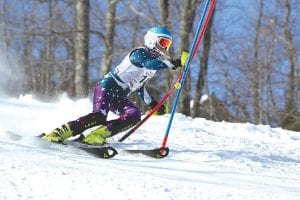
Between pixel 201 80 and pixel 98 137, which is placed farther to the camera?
pixel 201 80

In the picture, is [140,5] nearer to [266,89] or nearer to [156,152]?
[266,89]

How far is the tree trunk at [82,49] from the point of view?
14.4 metres

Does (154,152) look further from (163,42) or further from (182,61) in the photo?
(163,42)

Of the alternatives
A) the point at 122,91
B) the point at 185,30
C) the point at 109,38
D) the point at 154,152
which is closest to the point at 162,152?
the point at 154,152

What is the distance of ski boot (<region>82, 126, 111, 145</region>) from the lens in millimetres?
6152

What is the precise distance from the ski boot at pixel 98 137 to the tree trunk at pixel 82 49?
801cm

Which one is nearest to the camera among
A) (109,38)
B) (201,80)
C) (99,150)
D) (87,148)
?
(99,150)

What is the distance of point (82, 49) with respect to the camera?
47.8 feet

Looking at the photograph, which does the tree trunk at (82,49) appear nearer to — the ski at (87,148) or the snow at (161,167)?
the snow at (161,167)

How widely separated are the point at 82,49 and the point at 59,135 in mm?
8667

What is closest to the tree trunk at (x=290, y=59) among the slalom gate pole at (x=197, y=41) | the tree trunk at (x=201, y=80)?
the tree trunk at (x=201, y=80)

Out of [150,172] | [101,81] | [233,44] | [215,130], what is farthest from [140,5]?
[150,172]

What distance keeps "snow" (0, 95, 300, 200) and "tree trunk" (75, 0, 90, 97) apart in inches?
233

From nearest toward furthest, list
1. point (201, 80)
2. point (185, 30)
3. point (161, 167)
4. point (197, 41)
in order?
point (161, 167) → point (197, 41) → point (185, 30) → point (201, 80)
